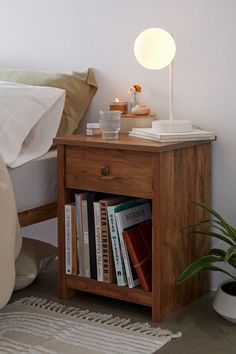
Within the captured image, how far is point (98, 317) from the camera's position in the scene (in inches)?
88.9

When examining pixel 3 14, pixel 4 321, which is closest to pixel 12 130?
pixel 4 321

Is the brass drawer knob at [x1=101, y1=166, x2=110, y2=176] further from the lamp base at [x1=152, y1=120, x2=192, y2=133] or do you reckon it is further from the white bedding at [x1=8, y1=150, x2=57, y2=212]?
the white bedding at [x1=8, y1=150, x2=57, y2=212]

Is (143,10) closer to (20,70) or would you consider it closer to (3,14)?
(20,70)

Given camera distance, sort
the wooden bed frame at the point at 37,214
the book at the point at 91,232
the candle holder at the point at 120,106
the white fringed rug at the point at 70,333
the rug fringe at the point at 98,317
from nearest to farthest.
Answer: the white fringed rug at the point at 70,333 → the rug fringe at the point at 98,317 → the book at the point at 91,232 → the wooden bed frame at the point at 37,214 → the candle holder at the point at 120,106

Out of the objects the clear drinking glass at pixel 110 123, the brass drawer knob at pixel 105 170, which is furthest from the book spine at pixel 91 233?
the clear drinking glass at pixel 110 123

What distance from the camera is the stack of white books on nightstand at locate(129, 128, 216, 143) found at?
7.36 feet

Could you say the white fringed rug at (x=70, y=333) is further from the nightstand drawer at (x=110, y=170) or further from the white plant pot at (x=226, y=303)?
the nightstand drawer at (x=110, y=170)

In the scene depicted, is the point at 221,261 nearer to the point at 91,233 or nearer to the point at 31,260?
the point at 91,233

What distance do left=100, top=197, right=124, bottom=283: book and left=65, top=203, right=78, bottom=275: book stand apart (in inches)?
5.1

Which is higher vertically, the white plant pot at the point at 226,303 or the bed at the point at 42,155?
the bed at the point at 42,155

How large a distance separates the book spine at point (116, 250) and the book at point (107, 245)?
21 millimetres

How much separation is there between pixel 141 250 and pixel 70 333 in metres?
0.38

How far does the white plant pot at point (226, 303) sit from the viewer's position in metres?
2.18

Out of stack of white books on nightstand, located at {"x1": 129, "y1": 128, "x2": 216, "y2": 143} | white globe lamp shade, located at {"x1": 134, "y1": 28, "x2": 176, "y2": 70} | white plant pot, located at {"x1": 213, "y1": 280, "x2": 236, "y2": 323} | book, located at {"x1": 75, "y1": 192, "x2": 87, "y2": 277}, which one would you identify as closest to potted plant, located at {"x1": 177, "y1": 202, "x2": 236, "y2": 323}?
white plant pot, located at {"x1": 213, "y1": 280, "x2": 236, "y2": 323}
